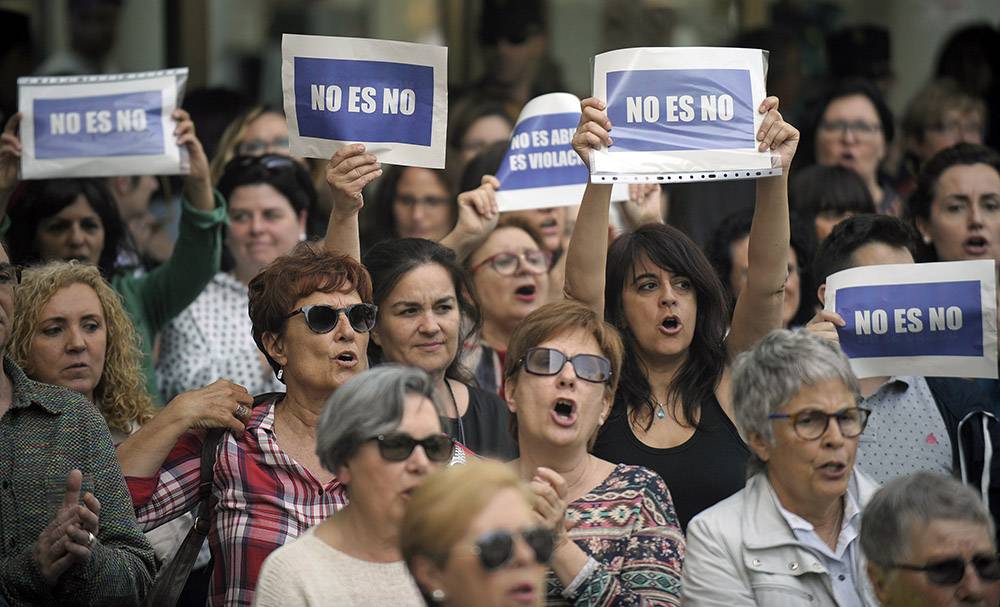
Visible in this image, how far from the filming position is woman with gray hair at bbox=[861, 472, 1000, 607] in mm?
4414

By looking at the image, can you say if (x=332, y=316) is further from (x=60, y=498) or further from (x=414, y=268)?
(x=60, y=498)

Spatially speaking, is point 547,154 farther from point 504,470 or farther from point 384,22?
point 384,22

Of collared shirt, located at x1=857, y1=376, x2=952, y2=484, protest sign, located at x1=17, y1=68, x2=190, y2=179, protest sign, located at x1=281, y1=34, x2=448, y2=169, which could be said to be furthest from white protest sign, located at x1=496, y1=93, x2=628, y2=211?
collared shirt, located at x1=857, y1=376, x2=952, y2=484

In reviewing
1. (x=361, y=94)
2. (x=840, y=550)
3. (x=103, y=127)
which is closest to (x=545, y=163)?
(x=361, y=94)

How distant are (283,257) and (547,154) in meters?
1.73

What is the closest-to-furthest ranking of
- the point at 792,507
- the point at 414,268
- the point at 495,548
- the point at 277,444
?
1. the point at 495,548
2. the point at 792,507
3. the point at 277,444
4. the point at 414,268

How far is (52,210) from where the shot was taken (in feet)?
22.9

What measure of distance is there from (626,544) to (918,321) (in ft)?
5.11

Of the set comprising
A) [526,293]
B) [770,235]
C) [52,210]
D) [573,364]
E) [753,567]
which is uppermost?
[52,210]

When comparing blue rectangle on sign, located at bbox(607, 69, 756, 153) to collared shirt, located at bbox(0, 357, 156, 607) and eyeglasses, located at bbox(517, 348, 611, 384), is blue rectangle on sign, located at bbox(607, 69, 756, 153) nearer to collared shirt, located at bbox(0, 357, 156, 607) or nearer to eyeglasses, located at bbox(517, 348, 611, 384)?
eyeglasses, located at bbox(517, 348, 611, 384)

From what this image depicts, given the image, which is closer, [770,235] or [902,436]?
[770,235]

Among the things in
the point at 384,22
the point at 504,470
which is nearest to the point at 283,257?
the point at 504,470

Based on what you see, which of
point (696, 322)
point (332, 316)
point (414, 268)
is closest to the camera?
point (332, 316)

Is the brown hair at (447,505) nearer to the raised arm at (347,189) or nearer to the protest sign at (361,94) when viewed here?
the raised arm at (347,189)
